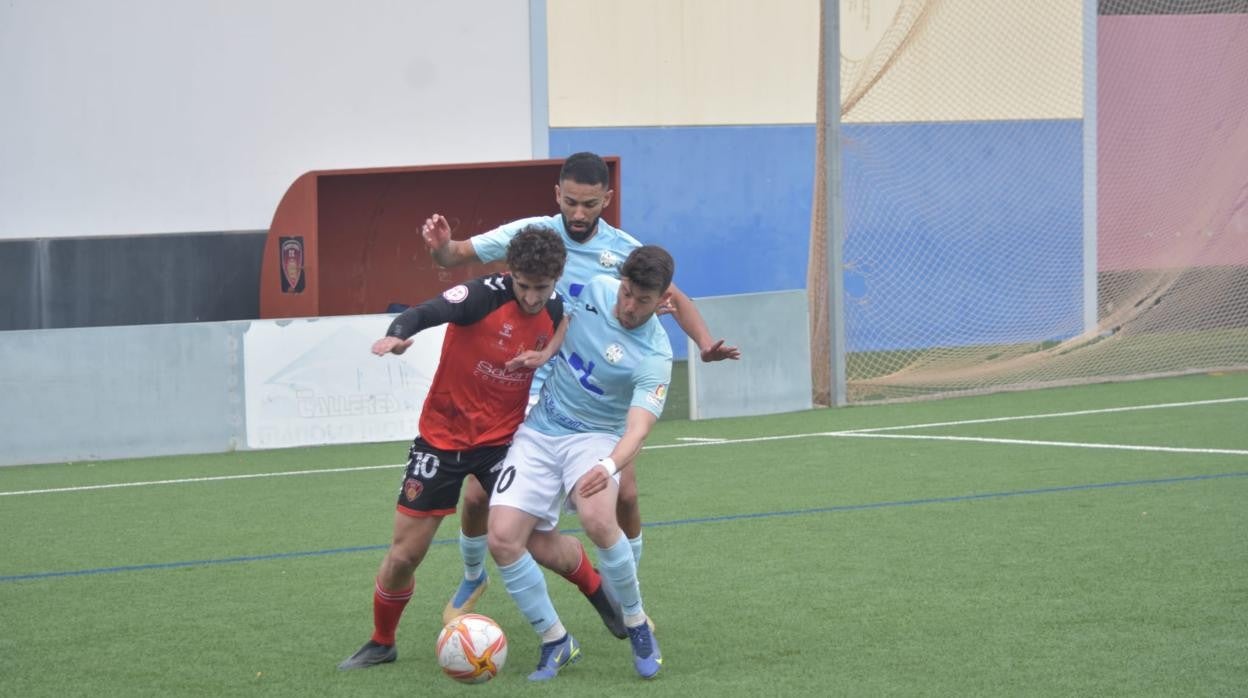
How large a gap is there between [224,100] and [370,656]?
12.3m

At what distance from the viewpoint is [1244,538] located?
255 inches

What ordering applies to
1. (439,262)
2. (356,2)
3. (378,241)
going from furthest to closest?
1. (356,2)
2. (378,241)
3. (439,262)

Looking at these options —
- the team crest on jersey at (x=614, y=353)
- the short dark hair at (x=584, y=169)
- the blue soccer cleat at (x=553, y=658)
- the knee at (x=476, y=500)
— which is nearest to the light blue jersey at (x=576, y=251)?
the short dark hair at (x=584, y=169)

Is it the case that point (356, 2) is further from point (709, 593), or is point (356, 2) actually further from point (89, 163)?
point (709, 593)

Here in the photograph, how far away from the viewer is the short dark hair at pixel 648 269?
15.7 ft

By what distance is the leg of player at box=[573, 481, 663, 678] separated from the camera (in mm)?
4777

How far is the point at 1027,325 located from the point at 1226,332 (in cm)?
186

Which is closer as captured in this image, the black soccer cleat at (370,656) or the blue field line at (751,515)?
the black soccer cleat at (370,656)

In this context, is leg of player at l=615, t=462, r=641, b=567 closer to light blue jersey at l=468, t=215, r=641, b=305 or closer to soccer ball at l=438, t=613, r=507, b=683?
light blue jersey at l=468, t=215, r=641, b=305

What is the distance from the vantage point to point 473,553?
5.58 metres

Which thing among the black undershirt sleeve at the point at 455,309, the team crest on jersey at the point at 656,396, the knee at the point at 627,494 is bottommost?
the knee at the point at 627,494

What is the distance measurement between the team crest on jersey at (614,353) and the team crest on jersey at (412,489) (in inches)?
28.6

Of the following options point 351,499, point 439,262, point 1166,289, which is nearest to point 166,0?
point 351,499

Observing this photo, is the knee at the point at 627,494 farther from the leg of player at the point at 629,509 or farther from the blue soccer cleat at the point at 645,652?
the blue soccer cleat at the point at 645,652
